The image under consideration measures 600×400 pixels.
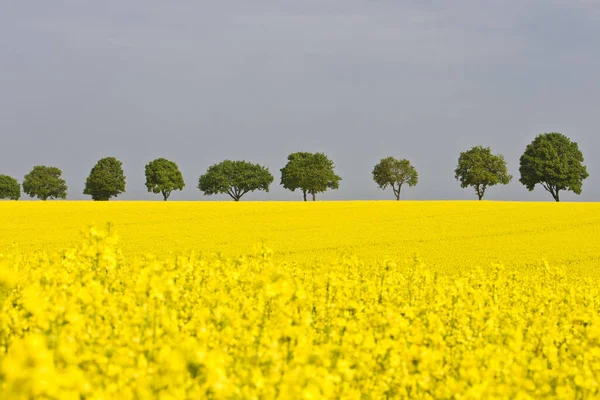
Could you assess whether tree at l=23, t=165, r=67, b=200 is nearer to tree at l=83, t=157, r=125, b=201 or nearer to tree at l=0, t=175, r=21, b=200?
tree at l=0, t=175, r=21, b=200

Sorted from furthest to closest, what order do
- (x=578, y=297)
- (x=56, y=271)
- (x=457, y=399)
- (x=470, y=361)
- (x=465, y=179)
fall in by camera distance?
(x=465, y=179), (x=578, y=297), (x=56, y=271), (x=470, y=361), (x=457, y=399)

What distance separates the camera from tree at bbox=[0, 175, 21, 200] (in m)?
116

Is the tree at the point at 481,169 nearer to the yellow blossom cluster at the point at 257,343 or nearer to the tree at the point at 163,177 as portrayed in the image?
the tree at the point at 163,177

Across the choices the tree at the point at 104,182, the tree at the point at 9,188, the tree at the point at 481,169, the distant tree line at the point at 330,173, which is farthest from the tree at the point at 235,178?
the tree at the point at 9,188

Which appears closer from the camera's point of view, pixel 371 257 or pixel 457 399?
pixel 457 399

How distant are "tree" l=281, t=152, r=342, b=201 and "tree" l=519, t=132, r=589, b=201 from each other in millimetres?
28791

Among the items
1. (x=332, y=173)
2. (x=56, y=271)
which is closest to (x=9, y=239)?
(x=56, y=271)

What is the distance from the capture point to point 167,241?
2733 centimetres

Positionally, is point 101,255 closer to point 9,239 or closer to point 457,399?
point 457,399

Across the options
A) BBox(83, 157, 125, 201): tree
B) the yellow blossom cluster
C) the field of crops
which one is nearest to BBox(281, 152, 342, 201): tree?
BBox(83, 157, 125, 201): tree

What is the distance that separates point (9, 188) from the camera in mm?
116688

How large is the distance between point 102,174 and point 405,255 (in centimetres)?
8000

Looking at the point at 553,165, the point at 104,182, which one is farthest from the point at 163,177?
the point at 553,165

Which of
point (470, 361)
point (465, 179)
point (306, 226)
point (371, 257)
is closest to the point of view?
point (470, 361)
